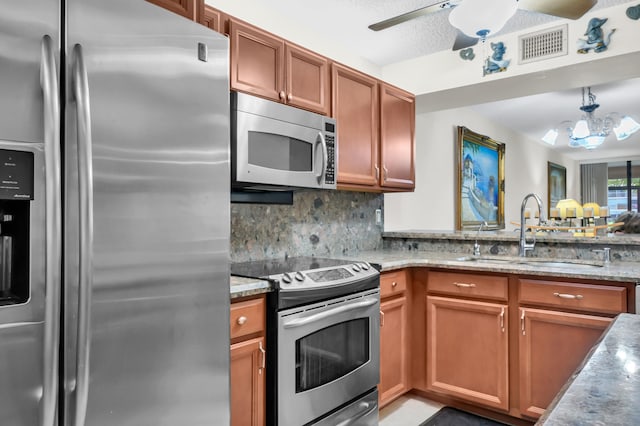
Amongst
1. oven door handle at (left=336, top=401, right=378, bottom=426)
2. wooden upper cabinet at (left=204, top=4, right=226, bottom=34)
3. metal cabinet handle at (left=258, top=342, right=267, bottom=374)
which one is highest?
wooden upper cabinet at (left=204, top=4, right=226, bottom=34)

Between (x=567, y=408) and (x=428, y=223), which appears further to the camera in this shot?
(x=428, y=223)

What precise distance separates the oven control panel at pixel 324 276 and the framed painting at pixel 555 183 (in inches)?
255

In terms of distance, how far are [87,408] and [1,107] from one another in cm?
72

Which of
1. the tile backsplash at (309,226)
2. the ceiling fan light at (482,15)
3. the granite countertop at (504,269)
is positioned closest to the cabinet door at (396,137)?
the tile backsplash at (309,226)

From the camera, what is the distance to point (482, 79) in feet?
10.2

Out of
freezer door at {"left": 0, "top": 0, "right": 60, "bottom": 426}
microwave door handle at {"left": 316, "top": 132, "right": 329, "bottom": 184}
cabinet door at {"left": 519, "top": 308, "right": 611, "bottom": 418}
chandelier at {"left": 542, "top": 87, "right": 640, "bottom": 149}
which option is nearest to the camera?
freezer door at {"left": 0, "top": 0, "right": 60, "bottom": 426}

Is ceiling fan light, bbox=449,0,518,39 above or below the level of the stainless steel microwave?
above

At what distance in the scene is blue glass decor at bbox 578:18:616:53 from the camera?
2.63m

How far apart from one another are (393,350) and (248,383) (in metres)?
1.13

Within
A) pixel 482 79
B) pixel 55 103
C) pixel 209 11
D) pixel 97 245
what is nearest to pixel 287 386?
pixel 97 245

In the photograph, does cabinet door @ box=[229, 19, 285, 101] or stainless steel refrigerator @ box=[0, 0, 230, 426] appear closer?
stainless steel refrigerator @ box=[0, 0, 230, 426]

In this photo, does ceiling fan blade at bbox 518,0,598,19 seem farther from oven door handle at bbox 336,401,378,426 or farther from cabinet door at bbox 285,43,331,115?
oven door handle at bbox 336,401,378,426

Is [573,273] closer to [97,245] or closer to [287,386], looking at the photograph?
[287,386]

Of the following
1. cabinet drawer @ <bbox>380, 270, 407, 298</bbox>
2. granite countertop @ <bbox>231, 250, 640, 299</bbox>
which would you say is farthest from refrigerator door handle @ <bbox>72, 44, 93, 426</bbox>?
cabinet drawer @ <bbox>380, 270, 407, 298</bbox>
